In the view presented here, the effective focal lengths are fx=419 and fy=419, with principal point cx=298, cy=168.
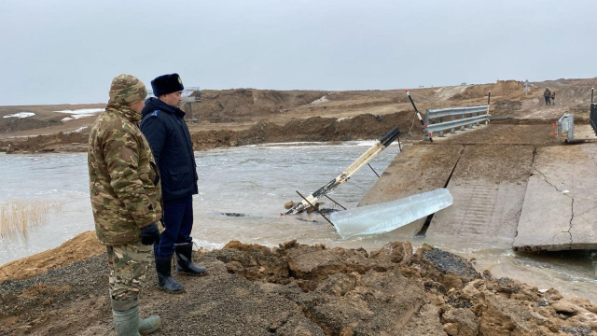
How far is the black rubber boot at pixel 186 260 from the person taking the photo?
164 inches

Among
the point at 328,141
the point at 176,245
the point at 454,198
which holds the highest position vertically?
the point at 176,245

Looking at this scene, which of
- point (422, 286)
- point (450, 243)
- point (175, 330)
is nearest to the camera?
point (175, 330)

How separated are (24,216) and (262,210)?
5301 millimetres

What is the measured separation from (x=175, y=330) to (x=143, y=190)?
1108 millimetres

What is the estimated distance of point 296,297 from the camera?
373 cm

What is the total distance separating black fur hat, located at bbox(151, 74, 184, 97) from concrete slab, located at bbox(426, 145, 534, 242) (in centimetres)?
450

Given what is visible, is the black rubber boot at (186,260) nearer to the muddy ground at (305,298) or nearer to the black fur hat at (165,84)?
the muddy ground at (305,298)

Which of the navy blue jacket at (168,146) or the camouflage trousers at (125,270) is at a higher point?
the navy blue jacket at (168,146)

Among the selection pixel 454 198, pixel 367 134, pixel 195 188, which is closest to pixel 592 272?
pixel 454 198

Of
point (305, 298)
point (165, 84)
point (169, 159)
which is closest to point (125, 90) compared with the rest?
point (165, 84)

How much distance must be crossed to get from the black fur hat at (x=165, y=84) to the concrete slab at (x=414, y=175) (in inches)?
173

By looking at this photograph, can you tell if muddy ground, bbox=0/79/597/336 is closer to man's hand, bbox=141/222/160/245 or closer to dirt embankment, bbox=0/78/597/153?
man's hand, bbox=141/222/160/245

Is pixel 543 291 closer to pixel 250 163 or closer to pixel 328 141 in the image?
pixel 250 163

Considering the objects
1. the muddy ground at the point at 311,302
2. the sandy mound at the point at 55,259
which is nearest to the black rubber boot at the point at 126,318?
the muddy ground at the point at 311,302
